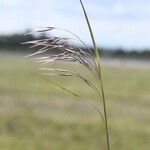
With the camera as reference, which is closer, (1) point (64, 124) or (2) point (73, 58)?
(2) point (73, 58)

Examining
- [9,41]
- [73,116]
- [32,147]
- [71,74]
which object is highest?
[71,74]

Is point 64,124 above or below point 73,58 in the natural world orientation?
below

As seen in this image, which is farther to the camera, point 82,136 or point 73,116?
point 73,116

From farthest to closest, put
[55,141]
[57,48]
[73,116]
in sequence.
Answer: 1. [73,116]
2. [55,141]
3. [57,48]

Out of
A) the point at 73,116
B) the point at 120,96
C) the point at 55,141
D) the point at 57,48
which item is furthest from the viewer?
the point at 120,96

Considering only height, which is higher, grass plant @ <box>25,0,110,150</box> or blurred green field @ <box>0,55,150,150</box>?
grass plant @ <box>25,0,110,150</box>

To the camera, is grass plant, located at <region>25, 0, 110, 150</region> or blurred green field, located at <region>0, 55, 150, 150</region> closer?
grass plant, located at <region>25, 0, 110, 150</region>

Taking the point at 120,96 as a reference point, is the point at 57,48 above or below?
above

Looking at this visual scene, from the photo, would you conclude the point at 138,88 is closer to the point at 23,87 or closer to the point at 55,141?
the point at 23,87

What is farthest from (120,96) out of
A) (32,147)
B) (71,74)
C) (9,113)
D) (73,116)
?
(71,74)

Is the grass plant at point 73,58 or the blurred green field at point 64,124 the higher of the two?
the grass plant at point 73,58

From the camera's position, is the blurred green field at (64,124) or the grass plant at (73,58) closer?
the grass plant at (73,58)
